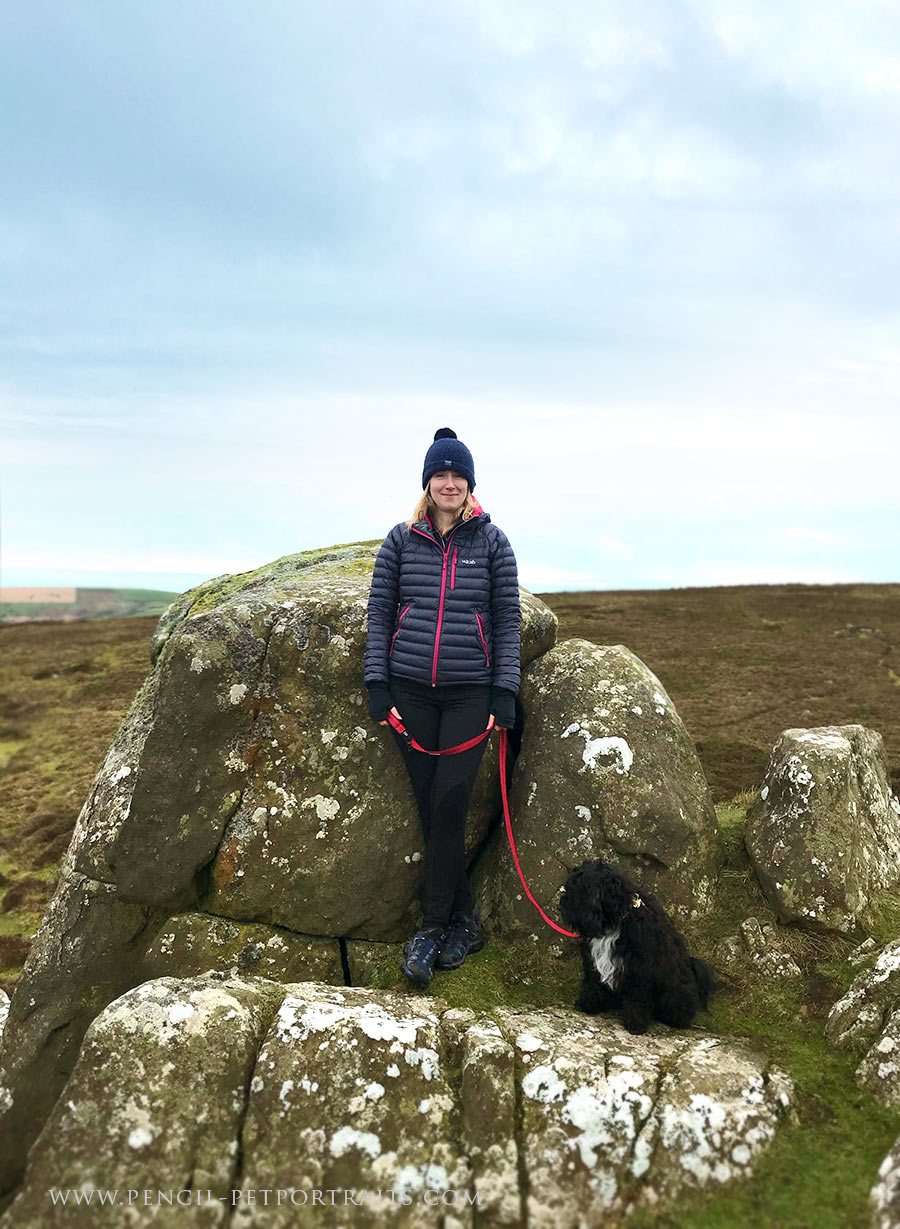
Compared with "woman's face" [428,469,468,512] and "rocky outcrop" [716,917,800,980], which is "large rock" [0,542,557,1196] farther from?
"rocky outcrop" [716,917,800,980]

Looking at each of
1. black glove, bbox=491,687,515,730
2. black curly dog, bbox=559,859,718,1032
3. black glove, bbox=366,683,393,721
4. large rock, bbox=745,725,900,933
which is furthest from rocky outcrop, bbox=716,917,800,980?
black glove, bbox=366,683,393,721

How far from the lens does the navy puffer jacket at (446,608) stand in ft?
25.5

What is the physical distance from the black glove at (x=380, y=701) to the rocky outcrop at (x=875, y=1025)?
4.83m

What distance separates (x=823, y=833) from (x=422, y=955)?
4.40m

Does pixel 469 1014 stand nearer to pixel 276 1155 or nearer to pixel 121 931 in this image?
pixel 276 1155

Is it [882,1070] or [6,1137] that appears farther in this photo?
[6,1137]

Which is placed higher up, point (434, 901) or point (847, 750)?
point (847, 750)

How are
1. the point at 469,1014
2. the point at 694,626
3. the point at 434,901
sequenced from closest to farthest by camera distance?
the point at 469,1014 < the point at 434,901 < the point at 694,626

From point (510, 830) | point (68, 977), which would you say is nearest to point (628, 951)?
point (510, 830)

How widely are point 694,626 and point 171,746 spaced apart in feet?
100

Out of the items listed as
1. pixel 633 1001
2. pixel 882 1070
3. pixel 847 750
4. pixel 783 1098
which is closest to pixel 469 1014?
pixel 633 1001

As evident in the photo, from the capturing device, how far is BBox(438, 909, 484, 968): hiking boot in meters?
7.75

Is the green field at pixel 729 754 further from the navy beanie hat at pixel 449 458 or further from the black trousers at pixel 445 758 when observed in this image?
the navy beanie hat at pixel 449 458

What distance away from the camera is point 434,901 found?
314 inches
